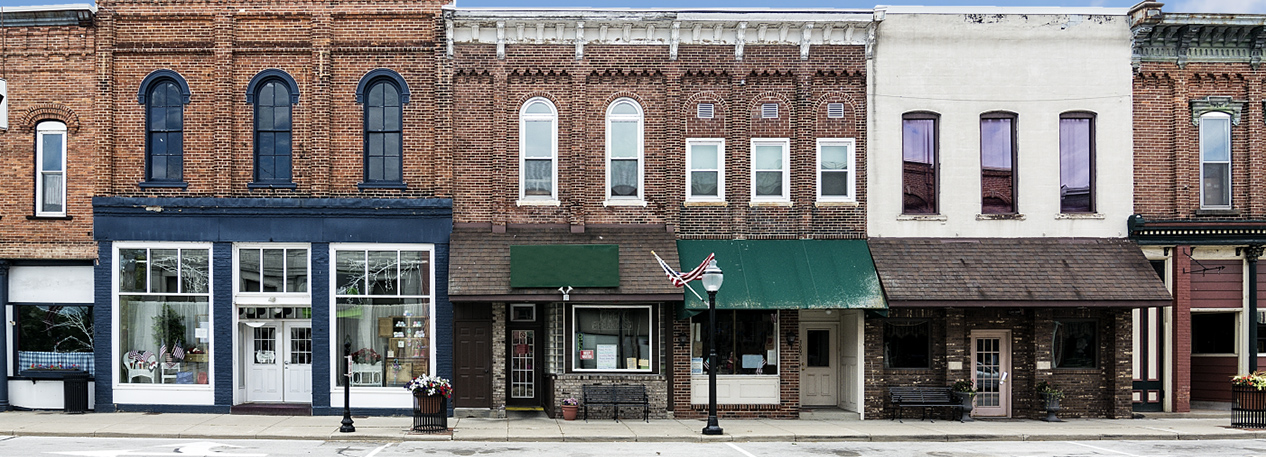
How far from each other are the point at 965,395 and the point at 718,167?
6760 millimetres

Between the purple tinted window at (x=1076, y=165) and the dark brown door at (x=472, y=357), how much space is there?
12.4m

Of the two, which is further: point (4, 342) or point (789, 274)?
point (4, 342)

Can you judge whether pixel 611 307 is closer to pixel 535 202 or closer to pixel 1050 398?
pixel 535 202

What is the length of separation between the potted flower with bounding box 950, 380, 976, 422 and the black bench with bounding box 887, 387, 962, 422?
0.34ft

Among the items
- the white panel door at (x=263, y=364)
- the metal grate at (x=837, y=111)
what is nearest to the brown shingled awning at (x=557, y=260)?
the metal grate at (x=837, y=111)

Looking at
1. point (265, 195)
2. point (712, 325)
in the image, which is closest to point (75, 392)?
point (265, 195)

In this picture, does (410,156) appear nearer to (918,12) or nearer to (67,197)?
(67,197)

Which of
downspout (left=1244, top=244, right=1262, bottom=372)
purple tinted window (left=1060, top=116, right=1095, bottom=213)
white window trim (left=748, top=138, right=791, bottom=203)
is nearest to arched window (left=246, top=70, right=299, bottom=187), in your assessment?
white window trim (left=748, top=138, right=791, bottom=203)

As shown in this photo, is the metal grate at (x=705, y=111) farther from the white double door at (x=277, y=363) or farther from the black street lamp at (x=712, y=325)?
the white double door at (x=277, y=363)

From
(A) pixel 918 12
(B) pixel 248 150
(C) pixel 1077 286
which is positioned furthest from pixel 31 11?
(C) pixel 1077 286

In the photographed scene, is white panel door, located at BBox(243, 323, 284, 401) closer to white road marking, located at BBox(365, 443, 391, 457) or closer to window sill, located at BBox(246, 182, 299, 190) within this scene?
window sill, located at BBox(246, 182, 299, 190)

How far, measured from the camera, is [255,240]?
1964 centimetres

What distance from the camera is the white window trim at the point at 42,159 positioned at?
19.8 m

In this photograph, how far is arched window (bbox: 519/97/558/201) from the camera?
2006 centimetres
